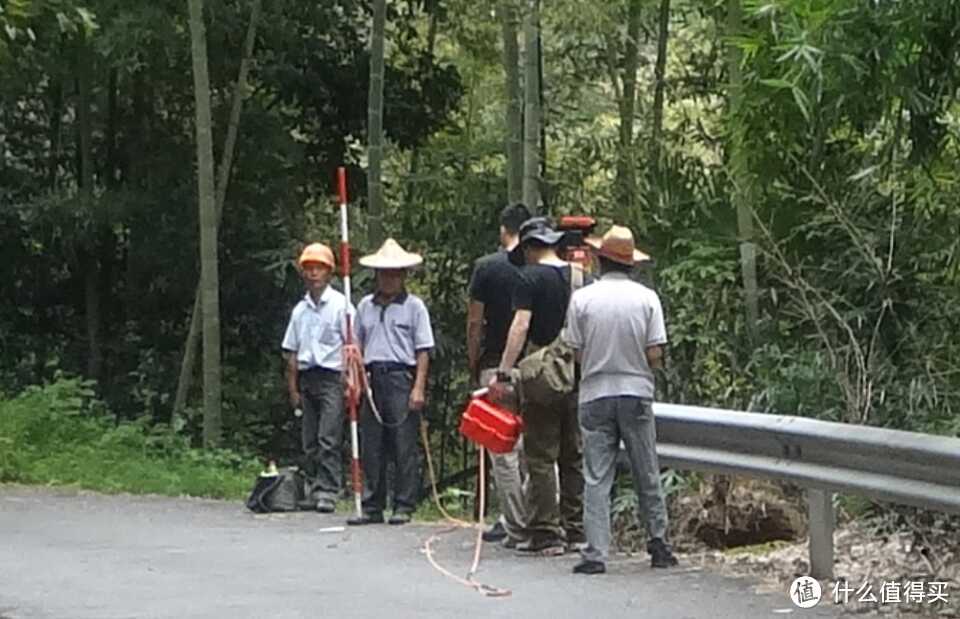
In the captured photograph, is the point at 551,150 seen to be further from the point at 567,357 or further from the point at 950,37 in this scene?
the point at 950,37

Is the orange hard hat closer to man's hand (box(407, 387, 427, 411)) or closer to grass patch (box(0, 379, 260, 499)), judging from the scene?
man's hand (box(407, 387, 427, 411))

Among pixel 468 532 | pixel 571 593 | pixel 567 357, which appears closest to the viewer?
pixel 571 593

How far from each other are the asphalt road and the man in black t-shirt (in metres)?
0.44

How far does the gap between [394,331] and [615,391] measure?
308 cm

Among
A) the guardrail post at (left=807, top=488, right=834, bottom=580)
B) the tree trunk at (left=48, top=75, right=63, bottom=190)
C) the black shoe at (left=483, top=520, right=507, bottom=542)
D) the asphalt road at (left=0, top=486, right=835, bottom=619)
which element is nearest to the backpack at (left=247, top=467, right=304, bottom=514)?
the asphalt road at (left=0, top=486, right=835, bottom=619)

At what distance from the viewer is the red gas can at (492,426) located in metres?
9.87

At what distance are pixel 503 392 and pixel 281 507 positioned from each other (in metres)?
3.26

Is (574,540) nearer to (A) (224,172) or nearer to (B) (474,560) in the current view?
(B) (474,560)

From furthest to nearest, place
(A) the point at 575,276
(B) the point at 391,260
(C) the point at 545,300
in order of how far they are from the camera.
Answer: (B) the point at 391,260
(A) the point at 575,276
(C) the point at 545,300

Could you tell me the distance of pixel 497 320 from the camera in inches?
420

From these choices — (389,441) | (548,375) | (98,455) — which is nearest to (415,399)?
(389,441)

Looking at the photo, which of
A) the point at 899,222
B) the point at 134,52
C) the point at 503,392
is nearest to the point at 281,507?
the point at 503,392

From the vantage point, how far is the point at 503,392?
990cm

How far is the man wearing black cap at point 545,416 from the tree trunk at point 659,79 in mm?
7720
